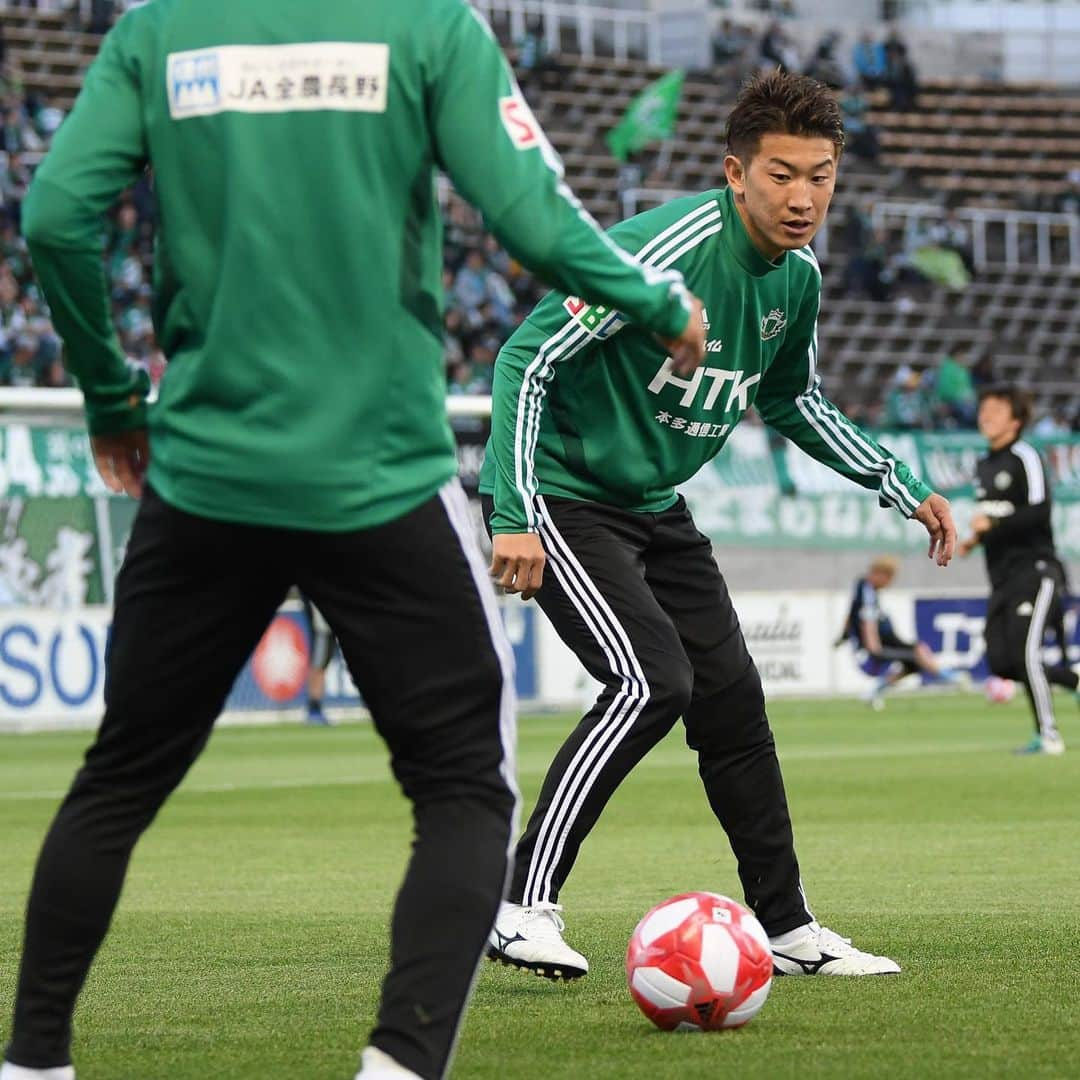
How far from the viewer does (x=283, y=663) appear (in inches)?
882

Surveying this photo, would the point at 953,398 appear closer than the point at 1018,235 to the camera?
Yes

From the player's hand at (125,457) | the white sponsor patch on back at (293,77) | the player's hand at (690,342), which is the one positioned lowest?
the player's hand at (125,457)

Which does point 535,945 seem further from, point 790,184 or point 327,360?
point 327,360

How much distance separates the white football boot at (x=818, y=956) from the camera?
585 centimetres

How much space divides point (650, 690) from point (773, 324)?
3.37 feet

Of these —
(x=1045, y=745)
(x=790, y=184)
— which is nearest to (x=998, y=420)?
(x=1045, y=745)

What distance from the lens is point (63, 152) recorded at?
379 centimetres

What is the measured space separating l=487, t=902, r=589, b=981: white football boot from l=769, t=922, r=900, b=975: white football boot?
1.84ft

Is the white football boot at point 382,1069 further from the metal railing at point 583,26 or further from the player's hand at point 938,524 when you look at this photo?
the metal railing at point 583,26

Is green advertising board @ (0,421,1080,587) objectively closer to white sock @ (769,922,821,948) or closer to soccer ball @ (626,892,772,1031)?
A: white sock @ (769,922,821,948)

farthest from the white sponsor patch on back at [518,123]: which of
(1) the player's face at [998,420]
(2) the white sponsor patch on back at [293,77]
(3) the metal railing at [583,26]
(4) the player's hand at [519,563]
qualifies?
(3) the metal railing at [583,26]

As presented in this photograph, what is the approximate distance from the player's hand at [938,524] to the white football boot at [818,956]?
1.03 meters

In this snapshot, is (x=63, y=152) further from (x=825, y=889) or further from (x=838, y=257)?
(x=838, y=257)

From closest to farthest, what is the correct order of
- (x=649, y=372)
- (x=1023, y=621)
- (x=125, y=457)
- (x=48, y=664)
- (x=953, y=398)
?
1. (x=125, y=457)
2. (x=649, y=372)
3. (x=1023, y=621)
4. (x=48, y=664)
5. (x=953, y=398)
